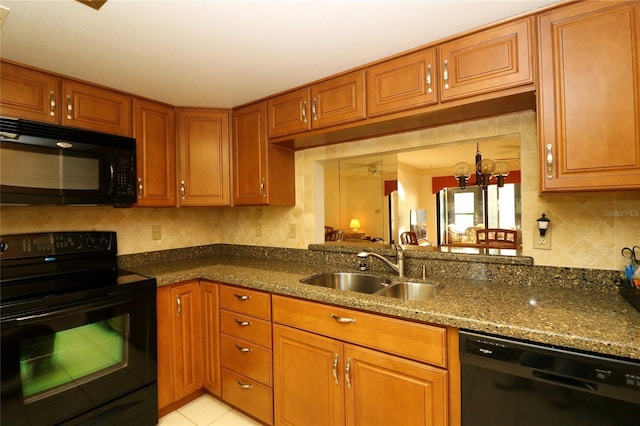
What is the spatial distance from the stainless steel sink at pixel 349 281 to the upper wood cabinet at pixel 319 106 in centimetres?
96

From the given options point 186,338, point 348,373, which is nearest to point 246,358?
point 186,338

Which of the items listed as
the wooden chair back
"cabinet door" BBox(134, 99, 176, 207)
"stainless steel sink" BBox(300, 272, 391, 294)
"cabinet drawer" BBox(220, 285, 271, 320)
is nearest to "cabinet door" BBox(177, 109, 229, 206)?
"cabinet door" BBox(134, 99, 176, 207)

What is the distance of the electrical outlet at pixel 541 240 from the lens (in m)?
1.52

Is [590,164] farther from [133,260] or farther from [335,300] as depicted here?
[133,260]

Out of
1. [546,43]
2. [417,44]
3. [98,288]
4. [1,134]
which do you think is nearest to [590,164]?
[546,43]

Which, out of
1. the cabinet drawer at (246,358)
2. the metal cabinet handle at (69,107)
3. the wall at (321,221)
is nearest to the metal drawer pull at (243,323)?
the cabinet drawer at (246,358)

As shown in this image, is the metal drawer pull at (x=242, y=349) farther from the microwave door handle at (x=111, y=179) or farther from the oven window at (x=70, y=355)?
the microwave door handle at (x=111, y=179)

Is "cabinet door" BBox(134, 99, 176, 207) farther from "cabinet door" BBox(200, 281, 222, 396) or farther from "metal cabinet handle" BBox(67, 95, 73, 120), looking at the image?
"cabinet door" BBox(200, 281, 222, 396)

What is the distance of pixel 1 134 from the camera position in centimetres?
147

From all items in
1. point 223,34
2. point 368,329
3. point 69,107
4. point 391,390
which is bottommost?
point 391,390

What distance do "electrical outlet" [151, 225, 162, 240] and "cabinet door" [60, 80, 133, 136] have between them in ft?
2.58

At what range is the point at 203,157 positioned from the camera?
7.76 ft

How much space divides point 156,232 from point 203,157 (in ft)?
2.44

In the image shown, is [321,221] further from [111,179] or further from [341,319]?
[111,179]
